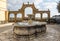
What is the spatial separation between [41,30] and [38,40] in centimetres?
308

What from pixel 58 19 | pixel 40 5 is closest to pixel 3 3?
pixel 58 19

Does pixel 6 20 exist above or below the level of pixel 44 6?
below

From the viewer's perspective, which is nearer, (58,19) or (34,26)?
(34,26)

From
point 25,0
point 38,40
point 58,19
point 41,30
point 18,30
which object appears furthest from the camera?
point 25,0

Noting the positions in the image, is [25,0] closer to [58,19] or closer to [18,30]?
[58,19]

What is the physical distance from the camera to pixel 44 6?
96.9ft

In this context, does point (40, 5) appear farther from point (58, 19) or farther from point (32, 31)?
point (32, 31)

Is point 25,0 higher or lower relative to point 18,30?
higher

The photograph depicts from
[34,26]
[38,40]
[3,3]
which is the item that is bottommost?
[38,40]

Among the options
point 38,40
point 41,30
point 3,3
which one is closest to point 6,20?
point 3,3

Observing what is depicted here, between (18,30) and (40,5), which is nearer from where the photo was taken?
(18,30)

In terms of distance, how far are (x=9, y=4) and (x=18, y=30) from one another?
20468mm

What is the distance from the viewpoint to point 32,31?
9375 mm

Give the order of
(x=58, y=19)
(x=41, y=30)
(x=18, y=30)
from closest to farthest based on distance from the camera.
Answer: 1. (x=18, y=30)
2. (x=41, y=30)
3. (x=58, y=19)
